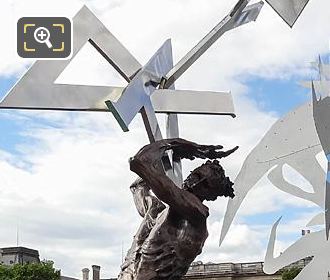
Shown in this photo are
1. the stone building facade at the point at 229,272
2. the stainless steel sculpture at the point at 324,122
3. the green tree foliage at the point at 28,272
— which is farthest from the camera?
the stone building facade at the point at 229,272

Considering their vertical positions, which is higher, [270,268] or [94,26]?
[94,26]

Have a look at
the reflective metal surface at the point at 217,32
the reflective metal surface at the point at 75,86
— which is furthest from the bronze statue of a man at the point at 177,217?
the reflective metal surface at the point at 217,32

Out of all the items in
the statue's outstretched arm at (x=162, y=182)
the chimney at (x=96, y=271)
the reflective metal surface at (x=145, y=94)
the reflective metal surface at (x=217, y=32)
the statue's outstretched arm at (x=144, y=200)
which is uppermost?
the chimney at (x=96, y=271)

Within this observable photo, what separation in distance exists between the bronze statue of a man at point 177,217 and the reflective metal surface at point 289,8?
4849mm

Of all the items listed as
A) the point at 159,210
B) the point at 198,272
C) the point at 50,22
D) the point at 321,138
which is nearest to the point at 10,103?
the point at 50,22

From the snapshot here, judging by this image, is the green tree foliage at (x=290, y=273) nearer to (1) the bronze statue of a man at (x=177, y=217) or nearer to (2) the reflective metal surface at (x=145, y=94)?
(2) the reflective metal surface at (x=145, y=94)

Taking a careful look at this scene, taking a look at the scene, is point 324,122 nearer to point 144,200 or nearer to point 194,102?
point 194,102

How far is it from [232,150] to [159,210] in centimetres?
79

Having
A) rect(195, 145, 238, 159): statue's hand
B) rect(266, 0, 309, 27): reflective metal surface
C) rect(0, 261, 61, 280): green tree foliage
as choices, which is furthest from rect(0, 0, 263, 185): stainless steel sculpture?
rect(0, 261, 61, 280): green tree foliage

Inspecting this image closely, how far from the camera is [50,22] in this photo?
1035 cm

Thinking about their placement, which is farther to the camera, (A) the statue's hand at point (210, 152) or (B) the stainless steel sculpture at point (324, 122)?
(B) the stainless steel sculpture at point (324, 122)

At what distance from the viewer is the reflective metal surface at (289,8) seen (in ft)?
34.5

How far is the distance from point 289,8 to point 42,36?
3.20 m

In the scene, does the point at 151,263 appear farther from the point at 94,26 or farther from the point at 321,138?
the point at 321,138
